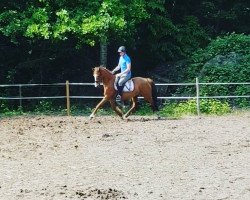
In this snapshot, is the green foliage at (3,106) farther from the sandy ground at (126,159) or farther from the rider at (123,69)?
the rider at (123,69)

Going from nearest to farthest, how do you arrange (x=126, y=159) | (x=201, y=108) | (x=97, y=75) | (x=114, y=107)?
(x=126, y=159), (x=97, y=75), (x=114, y=107), (x=201, y=108)

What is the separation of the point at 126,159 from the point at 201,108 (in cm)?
900

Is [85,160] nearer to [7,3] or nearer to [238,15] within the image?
[7,3]

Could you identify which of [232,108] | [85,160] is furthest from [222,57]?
[85,160]

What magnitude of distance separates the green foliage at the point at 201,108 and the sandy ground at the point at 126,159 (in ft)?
6.56

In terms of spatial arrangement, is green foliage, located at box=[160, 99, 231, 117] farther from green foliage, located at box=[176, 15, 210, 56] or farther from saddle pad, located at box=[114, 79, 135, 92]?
green foliage, located at box=[176, 15, 210, 56]

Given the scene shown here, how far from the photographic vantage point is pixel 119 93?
18.9m

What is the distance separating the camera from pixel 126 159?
12.4 m

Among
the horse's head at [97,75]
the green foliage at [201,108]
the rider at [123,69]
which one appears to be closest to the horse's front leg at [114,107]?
the rider at [123,69]

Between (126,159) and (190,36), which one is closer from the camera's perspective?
(126,159)

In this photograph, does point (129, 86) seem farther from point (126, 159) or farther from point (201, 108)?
point (126, 159)

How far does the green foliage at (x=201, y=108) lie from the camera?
815 inches

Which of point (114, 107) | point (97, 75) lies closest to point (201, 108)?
point (114, 107)

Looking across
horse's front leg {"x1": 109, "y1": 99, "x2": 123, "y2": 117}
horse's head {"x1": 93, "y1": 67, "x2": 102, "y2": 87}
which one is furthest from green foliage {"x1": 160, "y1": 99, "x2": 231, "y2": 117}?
horse's head {"x1": 93, "y1": 67, "x2": 102, "y2": 87}
